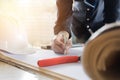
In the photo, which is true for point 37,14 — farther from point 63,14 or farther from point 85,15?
point 85,15

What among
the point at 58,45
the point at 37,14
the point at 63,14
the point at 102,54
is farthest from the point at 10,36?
the point at 102,54

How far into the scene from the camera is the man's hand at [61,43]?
99 cm

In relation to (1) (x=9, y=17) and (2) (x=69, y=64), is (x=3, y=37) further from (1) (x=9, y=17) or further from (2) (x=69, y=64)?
(2) (x=69, y=64)

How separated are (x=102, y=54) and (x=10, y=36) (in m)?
0.74

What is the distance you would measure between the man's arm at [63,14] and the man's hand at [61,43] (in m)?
0.08

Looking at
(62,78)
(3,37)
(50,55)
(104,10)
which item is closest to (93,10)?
(104,10)

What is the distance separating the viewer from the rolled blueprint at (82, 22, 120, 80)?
32 cm

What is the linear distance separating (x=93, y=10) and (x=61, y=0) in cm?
19

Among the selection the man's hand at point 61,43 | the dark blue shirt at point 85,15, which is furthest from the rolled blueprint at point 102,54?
the dark blue shirt at point 85,15

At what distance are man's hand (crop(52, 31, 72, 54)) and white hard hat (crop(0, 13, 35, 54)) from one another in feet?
0.33

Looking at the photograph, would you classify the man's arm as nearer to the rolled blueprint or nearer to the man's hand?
the man's hand

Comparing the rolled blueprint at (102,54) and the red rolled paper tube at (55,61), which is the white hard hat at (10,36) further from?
the rolled blueprint at (102,54)

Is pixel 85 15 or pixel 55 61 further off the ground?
pixel 85 15

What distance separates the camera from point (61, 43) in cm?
103
